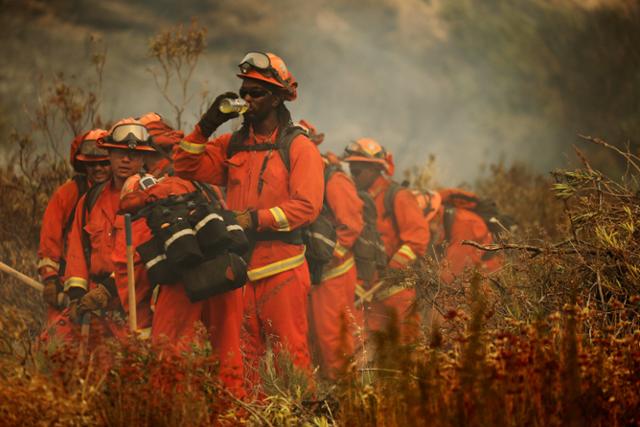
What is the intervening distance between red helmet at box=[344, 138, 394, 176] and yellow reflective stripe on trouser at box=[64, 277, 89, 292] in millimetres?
3920

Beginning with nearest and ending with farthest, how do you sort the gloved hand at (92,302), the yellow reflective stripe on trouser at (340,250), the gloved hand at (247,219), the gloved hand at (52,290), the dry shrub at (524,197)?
Answer: the gloved hand at (247,219), the gloved hand at (92,302), the gloved hand at (52,290), the yellow reflective stripe on trouser at (340,250), the dry shrub at (524,197)

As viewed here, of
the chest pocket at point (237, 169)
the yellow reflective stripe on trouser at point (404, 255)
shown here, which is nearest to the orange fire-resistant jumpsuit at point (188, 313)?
the chest pocket at point (237, 169)

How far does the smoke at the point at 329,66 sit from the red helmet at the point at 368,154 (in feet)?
12.2

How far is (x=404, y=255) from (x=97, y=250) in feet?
11.3

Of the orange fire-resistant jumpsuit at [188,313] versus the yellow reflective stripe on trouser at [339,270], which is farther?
the yellow reflective stripe on trouser at [339,270]

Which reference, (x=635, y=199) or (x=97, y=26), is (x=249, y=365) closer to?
(x=635, y=199)

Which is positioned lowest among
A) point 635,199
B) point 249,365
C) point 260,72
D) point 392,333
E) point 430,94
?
point 249,365

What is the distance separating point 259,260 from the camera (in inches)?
294

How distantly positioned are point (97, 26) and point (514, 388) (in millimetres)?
15676

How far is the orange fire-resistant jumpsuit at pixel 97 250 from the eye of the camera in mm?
7887

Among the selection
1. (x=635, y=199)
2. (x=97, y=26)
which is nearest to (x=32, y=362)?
(x=635, y=199)

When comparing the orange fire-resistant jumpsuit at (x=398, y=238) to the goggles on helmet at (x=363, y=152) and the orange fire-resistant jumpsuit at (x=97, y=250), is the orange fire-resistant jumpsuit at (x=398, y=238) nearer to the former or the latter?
the goggles on helmet at (x=363, y=152)

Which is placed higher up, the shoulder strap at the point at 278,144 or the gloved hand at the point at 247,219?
the shoulder strap at the point at 278,144

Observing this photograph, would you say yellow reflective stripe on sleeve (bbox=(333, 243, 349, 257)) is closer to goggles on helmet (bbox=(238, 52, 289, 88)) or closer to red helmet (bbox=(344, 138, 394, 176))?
red helmet (bbox=(344, 138, 394, 176))
